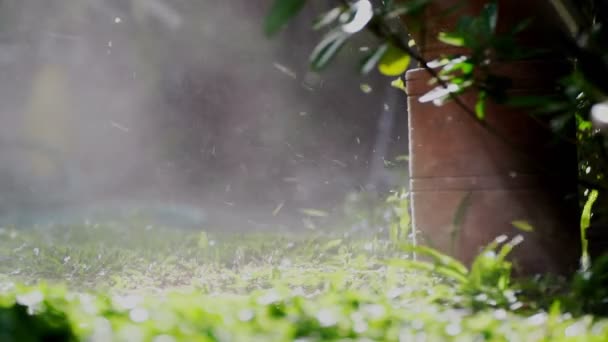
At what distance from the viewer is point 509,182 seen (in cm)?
250

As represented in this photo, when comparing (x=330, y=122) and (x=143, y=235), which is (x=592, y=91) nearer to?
(x=143, y=235)

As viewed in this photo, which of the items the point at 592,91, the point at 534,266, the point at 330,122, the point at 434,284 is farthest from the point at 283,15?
the point at 330,122

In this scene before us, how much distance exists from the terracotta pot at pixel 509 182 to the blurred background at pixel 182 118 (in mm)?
2815

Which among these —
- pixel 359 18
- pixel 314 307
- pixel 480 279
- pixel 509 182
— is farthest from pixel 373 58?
pixel 509 182

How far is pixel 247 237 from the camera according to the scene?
4.89m

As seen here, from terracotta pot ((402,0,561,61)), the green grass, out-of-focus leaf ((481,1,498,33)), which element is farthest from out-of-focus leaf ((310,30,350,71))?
terracotta pot ((402,0,561,61))

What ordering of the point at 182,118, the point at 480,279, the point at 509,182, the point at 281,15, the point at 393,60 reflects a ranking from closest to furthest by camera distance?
1. the point at 281,15
2. the point at 393,60
3. the point at 480,279
4. the point at 509,182
5. the point at 182,118

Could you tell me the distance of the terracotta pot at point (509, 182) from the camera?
8.19 ft

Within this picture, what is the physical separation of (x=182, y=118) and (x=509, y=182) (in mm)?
4583

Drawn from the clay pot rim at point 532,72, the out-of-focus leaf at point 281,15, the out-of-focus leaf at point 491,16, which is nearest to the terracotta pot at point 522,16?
the clay pot rim at point 532,72

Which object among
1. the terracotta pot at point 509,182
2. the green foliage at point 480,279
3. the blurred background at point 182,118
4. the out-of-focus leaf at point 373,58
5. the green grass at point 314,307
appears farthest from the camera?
the blurred background at point 182,118

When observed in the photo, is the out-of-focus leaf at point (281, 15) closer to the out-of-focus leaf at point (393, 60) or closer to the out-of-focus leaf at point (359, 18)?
the out-of-focus leaf at point (359, 18)

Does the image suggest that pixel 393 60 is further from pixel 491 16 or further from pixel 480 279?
pixel 480 279

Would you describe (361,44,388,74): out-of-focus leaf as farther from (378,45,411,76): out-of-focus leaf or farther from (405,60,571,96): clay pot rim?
(405,60,571,96): clay pot rim
